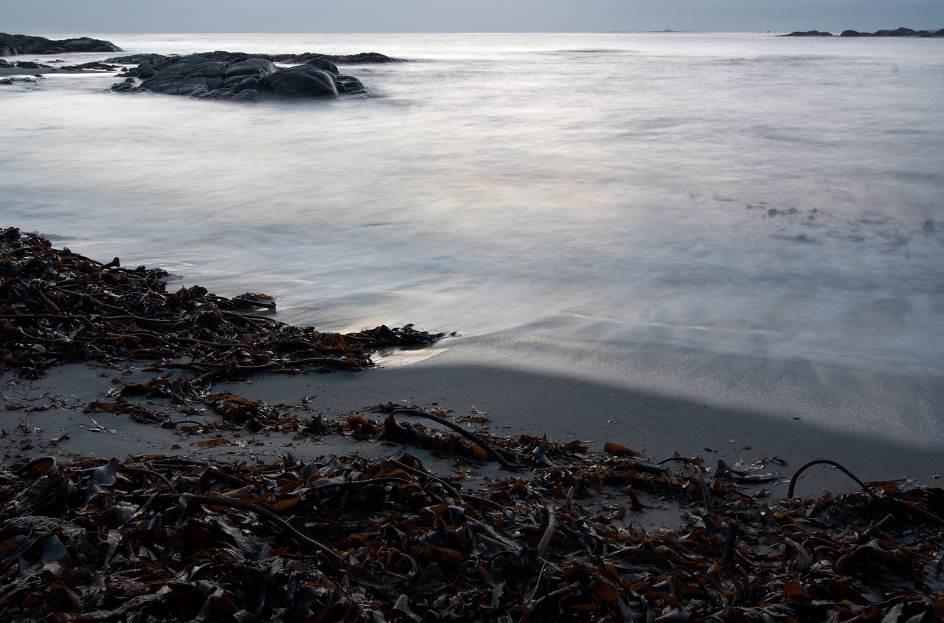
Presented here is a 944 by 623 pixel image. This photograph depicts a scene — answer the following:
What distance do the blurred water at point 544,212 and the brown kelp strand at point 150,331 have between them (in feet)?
1.50

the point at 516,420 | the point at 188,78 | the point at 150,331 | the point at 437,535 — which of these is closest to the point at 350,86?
the point at 188,78

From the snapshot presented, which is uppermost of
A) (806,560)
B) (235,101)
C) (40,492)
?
(235,101)

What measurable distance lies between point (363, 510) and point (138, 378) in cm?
140

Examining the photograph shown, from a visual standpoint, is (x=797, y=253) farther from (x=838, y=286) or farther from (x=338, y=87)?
(x=338, y=87)

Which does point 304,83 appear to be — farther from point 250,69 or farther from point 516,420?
point 516,420

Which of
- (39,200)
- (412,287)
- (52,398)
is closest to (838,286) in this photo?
(412,287)

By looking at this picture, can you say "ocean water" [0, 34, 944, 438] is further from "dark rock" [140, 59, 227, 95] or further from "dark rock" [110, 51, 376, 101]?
"dark rock" [140, 59, 227, 95]

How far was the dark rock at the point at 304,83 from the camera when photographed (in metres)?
17.6

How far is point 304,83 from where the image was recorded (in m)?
17.6

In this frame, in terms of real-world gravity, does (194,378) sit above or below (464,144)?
below

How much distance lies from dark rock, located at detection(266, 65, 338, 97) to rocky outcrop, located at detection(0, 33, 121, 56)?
23.8m

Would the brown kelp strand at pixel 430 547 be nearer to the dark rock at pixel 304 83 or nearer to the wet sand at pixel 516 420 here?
the wet sand at pixel 516 420

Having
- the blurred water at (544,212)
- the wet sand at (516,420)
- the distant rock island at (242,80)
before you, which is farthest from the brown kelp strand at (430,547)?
the distant rock island at (242,80)

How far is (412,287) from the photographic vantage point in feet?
15.1
